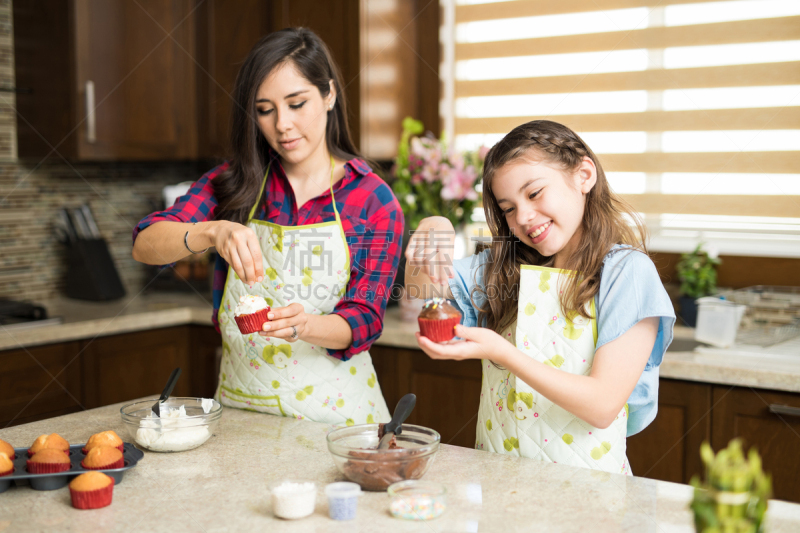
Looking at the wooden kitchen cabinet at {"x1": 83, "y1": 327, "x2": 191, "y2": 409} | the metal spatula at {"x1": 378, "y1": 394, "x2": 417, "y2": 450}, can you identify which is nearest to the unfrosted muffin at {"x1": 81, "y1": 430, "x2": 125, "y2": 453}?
the metal spatula at {"x1": 378, "y1": 394, "x2": 417, "y2": 450}

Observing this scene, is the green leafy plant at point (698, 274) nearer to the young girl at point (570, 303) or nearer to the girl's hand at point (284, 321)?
the young girl at point (570, 303)

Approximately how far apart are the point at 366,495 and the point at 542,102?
217cm

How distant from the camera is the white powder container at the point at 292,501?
990 mm

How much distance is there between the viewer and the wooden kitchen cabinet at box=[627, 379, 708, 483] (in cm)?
204

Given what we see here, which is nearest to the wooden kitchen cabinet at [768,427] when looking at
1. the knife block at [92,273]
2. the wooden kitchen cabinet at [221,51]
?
the wooden kitchen cabinet at [221,51]

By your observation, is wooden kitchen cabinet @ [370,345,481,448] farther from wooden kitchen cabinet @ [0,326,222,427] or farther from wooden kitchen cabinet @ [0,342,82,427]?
wooden kitchen cabinet @ [0,342,82,427]

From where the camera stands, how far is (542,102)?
2855 mm

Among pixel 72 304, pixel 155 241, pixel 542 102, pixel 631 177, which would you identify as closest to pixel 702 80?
pixel 631 177

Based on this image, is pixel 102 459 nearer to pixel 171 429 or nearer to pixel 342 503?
pixel 171 429

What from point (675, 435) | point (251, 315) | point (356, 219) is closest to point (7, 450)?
point (251, 315)

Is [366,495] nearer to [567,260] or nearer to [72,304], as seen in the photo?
[567,260]

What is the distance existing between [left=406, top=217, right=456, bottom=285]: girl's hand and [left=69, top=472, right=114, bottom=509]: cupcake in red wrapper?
68 cm

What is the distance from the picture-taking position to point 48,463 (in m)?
1.11

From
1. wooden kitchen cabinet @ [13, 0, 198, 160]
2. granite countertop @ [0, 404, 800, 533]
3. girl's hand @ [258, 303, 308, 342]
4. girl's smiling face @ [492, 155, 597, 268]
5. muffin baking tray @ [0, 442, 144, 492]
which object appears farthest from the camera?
wooden kitchen cabinet @ [13, 0, 198, 160]
